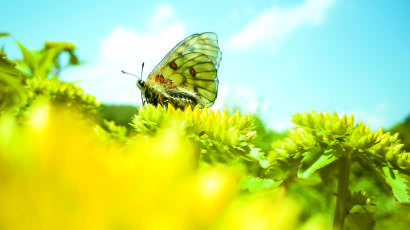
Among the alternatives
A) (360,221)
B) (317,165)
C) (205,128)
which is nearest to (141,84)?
(205,128)

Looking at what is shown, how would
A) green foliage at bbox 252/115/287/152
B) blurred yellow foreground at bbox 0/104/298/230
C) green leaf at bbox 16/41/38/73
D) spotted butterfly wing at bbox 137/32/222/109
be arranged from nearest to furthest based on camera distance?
1. blurred yellow foreground at bbox 0/104/298/230
2. spotted butterfly wing at bbox 137/32/222/109
3. green leaf at bbox 16/41/38/73
4. green foliage at bbox 252/115/287/152

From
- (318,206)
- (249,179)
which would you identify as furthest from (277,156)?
(318,206)

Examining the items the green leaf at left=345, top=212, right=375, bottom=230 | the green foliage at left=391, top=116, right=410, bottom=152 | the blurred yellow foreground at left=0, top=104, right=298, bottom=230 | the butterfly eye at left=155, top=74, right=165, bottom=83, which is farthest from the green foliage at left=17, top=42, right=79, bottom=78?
the green foliage at left=391, top=116, right=410, bottom=152

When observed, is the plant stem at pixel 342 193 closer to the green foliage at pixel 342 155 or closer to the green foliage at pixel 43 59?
the green foliage at pixel 342 155

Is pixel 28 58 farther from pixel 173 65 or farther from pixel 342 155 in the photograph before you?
pixel 342 155

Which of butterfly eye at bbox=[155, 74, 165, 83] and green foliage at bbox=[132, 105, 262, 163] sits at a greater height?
butterfly eye at bbox=[155, 74, 165, 83]


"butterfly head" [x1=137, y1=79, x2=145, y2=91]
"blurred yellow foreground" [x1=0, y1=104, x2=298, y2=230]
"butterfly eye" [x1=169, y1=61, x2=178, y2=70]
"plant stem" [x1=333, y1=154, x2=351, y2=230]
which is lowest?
"blurred yellow foreground" [x1=0, y1=104, x2=298, y2=230]

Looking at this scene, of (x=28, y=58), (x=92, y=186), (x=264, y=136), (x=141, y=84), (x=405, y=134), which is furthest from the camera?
(x=405, y=134)

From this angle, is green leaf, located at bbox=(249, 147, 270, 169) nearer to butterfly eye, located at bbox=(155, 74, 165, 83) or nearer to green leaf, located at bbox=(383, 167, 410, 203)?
green leaf, located at bbox=(383, 167, 410, 203)
